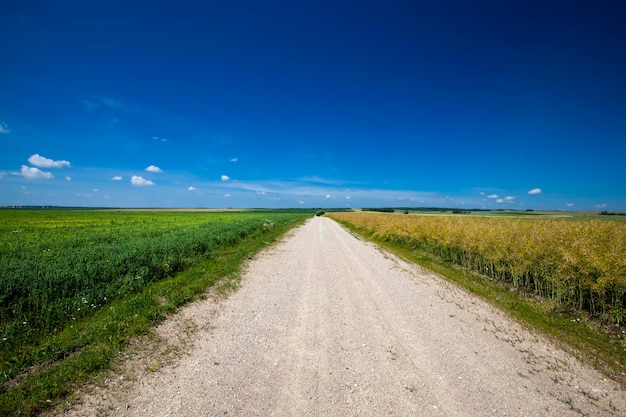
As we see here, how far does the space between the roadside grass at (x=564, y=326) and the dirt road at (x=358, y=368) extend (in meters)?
0.52

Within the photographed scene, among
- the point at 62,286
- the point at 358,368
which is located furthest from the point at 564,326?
the point at 62,286

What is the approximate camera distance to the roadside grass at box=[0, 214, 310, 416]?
158 inches

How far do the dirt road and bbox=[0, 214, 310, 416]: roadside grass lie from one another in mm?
A: 520

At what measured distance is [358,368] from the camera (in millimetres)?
5004

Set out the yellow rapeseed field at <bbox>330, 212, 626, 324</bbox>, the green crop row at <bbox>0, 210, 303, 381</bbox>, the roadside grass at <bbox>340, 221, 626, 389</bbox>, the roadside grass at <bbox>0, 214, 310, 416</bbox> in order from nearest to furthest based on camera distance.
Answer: the roadside grass at <bbox>0, 214, 310, 416</bbox>, the roadside grass at <bbox>340, 221, 626, 389</bbox>, the green crop row at <bbox>0, 210, 303, 381</bbox>, the yellow rapeseed field at <bbox>330, 212, 626, 324</bbox>

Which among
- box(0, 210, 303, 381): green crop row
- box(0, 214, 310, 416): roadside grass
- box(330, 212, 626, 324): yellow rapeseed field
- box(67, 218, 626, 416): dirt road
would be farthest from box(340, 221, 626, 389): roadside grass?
box(0, 210, 303, 381): green crop row

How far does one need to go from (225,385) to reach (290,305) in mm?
4045

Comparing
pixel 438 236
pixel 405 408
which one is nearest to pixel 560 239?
pixel 438 236

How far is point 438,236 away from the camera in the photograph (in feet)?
57.6

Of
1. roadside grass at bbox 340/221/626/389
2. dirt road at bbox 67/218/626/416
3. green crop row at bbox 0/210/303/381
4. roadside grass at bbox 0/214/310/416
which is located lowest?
roadside grass at bbox 340/221/626/389

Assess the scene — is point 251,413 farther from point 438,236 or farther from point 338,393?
point 438,236

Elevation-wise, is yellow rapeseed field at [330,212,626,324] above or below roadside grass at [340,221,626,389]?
above

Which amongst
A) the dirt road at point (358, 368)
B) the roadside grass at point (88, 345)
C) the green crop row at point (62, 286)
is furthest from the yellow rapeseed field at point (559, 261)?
the green crop row at point (62, 286)

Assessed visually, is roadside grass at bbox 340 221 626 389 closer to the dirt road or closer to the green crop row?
the dirt road
